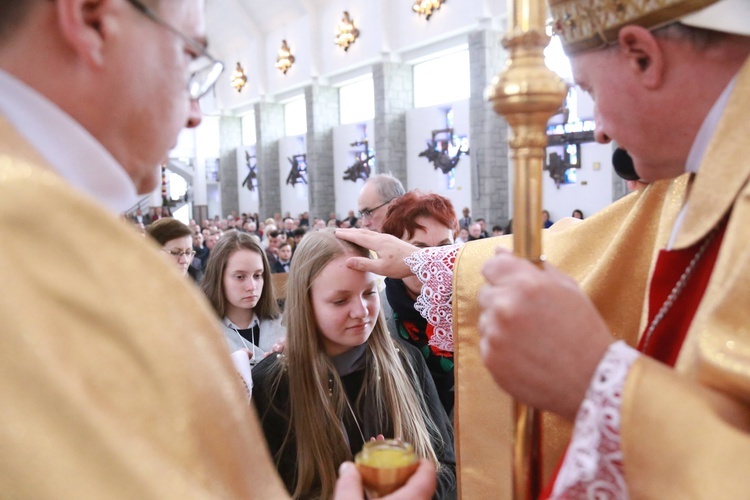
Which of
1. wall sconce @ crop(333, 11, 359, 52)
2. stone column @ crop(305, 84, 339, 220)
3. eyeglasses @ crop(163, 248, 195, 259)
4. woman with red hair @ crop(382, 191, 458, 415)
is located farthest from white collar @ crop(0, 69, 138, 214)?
stone column @ crop(305, 84, 339, 220)

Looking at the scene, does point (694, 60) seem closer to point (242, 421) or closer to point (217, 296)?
point (242, 421)

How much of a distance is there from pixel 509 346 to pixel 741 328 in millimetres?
258

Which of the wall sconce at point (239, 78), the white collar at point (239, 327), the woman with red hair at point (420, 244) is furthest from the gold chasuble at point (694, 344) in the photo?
the wall sconce at point (239, 78)

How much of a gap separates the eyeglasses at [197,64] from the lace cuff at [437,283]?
0.92 metres

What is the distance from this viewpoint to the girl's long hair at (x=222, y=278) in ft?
11.7

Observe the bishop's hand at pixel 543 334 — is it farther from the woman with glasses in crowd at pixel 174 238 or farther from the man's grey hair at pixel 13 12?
the woman with glasses in crowd at pixel 174 238

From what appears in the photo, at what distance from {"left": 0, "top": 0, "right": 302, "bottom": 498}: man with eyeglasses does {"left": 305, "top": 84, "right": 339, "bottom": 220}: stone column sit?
17003 mm

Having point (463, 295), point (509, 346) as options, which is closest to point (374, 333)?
point (463, 295)

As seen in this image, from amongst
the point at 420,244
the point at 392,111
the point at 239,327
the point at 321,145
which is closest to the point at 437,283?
the point at 420,244

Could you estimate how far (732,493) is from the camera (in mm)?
692

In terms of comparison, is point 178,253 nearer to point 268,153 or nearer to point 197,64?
point 197,64

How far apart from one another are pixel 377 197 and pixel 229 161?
2011 cm

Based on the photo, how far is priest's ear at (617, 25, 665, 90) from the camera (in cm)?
94

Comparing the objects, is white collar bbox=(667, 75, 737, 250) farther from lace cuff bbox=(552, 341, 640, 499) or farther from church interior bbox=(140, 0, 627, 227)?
church interior bbox=(140, 0, 627, 227)
